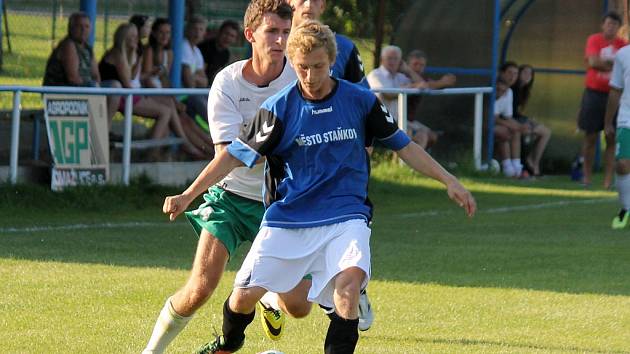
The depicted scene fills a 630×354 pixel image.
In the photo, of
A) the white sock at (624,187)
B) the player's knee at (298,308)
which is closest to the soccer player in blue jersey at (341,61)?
the player's knee at (298,308)

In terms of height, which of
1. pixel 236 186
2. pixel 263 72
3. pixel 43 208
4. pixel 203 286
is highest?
pixel 263 72

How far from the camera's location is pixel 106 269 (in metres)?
9.95

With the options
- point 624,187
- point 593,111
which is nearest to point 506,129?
point 593,111

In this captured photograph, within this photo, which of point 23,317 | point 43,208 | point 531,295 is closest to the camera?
point 23,317

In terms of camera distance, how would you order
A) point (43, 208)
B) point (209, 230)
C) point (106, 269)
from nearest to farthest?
point (209, 230), point (106, 269), point (43, 208)

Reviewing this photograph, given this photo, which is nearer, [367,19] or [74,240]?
[74,240]

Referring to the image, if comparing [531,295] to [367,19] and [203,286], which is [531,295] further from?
[367,19]

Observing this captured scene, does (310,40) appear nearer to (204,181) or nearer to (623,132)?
(204,181)

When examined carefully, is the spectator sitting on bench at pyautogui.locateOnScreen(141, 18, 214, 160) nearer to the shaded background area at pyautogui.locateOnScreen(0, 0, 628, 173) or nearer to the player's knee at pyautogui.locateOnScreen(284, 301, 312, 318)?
the shaded background area at pyautogui.locateOnScreen(0, 0, 628, 173)

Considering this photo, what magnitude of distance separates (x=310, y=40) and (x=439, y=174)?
87 cm

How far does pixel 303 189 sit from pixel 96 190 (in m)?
7.59

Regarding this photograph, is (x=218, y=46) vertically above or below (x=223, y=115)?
below

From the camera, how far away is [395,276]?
10008mm

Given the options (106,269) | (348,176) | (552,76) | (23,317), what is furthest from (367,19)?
(348,176)
